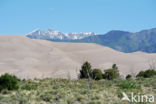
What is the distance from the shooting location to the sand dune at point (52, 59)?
344 ft

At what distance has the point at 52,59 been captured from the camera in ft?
421

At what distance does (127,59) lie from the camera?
457 feet

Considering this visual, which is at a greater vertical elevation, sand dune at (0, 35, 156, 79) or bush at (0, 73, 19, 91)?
sand dune at (0, 35, 156, 79)

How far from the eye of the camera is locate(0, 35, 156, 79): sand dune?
344 feet

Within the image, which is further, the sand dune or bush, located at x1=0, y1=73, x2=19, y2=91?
the sand dune

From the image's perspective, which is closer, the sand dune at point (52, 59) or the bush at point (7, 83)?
the bush at point (7, 83)

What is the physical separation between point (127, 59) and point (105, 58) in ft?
37.1

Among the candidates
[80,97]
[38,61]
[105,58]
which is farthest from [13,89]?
[105,58]

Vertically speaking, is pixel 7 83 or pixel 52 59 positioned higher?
pixel 52 59

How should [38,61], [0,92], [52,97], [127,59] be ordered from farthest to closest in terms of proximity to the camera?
[127,59], [38,61], [0,92], [52,97]

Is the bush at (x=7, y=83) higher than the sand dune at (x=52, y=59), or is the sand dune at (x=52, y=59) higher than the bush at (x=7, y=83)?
the sand dune at (x=52, y=59)

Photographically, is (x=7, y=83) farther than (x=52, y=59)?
No

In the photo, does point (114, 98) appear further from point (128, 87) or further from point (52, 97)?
point (128, 87)

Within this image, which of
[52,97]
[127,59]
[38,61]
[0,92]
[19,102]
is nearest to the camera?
[19,102]
